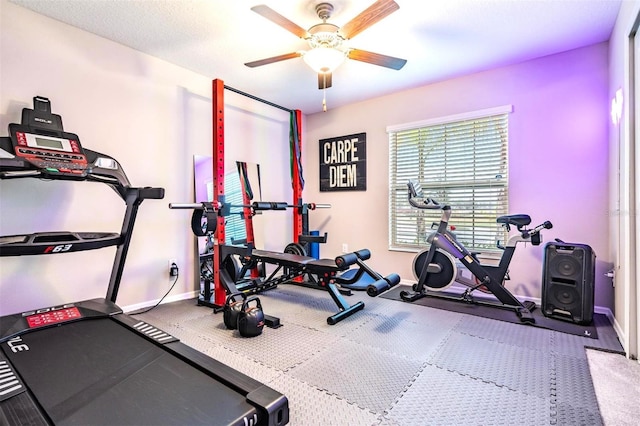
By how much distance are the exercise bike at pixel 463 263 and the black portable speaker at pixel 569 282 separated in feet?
0.57

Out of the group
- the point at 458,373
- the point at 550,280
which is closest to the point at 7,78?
the point at 458,373

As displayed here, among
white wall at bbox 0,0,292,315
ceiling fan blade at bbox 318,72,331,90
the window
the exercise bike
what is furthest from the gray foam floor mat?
ceiling fan blade at bbox 318,72,331,90

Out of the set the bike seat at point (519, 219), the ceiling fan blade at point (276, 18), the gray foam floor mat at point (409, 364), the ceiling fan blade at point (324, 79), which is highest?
the ceiling fan blade at point (276, 18)

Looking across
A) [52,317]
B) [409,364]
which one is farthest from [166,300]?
[409,364]

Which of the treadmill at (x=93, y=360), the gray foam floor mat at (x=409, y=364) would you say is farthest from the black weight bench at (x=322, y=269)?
the treadmill at (x=93, y=360)

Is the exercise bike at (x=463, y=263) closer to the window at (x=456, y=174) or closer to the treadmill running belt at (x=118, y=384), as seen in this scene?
the window at (x=456, y=174)

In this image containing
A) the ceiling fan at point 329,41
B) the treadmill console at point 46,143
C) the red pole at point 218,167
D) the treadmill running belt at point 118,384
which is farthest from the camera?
the red pole at point 218,167

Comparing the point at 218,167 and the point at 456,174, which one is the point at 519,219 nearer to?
the point at 456,174

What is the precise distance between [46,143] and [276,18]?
1.74 m

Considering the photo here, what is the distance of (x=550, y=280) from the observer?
2.73 m

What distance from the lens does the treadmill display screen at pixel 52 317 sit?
1.86 metres

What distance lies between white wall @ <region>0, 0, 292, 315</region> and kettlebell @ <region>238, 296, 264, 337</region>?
1299 millimetres

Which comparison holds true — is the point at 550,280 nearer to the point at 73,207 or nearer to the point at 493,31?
the point at 493,31

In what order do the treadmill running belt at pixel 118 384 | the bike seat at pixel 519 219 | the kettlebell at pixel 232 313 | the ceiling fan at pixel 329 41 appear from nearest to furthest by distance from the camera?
1. the treadmill running belt at pixel 118 384
2. the ceiling fan at pixel 329 41
3. the kettlebell at pixel 232 313
4. the bike seat at pixel 519 219
